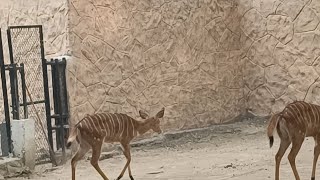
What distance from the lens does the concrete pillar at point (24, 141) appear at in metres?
6.65

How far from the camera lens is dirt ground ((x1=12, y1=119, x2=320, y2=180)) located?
6109 millimetres

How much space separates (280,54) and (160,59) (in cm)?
178

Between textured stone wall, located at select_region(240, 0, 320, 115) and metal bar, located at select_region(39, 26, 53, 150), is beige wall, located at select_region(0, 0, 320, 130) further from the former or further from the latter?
metal bar, located at select_region(39, 26, 53, 150)

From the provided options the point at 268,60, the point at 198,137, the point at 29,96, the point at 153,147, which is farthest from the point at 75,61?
the point at 268,60

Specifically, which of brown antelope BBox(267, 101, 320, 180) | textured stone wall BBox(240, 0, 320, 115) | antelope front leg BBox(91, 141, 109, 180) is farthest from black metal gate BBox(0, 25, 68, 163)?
textured stone wall BBox(240, 0, 320, 115)

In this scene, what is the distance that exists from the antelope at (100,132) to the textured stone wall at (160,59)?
158 centimetres

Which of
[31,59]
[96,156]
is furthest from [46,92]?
[96,156]

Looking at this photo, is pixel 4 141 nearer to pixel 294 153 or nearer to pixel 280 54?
pixel 294 153

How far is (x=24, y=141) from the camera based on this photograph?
6648 mm

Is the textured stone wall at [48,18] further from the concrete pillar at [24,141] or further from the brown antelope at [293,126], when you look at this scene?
the brown antelope at [293,126]

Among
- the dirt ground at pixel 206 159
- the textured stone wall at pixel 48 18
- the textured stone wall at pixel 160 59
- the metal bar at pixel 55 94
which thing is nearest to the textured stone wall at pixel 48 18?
the textured stone wall at pixel 48 18

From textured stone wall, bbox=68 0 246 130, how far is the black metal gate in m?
0.17

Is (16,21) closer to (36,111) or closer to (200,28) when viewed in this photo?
(36,111)

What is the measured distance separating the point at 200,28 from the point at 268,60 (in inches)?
43.3
